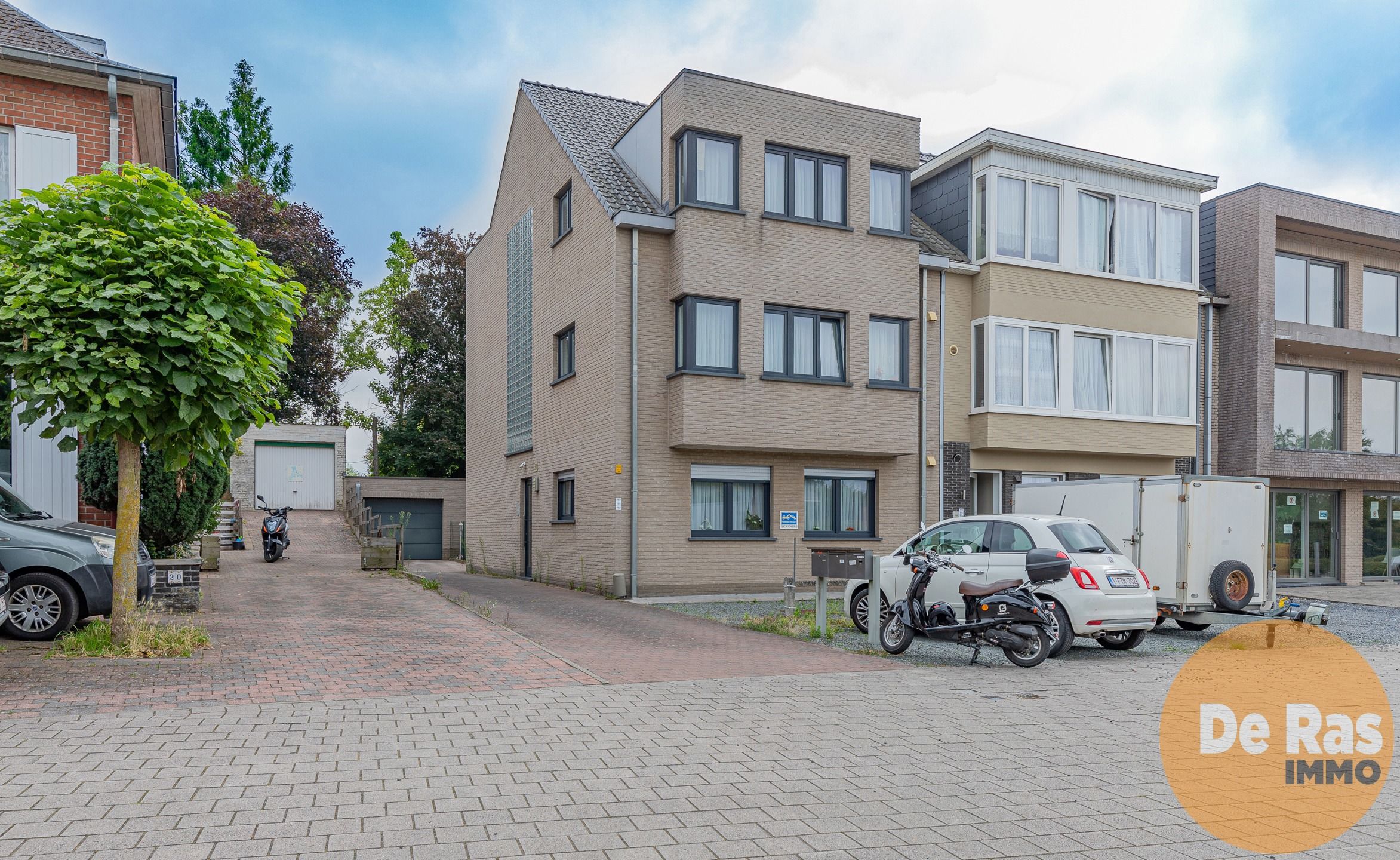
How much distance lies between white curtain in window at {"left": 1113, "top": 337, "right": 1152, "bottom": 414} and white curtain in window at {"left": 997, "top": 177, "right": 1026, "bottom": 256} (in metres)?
3.20

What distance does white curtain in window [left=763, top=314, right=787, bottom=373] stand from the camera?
1906 centimetres

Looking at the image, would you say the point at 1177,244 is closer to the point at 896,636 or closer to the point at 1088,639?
the point at 1088,639

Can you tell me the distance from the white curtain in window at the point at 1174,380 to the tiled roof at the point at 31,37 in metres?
20.8

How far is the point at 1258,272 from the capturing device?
23906 millimetres

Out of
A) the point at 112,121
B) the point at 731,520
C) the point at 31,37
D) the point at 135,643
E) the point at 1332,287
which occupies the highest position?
the point at 31,37

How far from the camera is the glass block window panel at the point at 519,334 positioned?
24359 mm

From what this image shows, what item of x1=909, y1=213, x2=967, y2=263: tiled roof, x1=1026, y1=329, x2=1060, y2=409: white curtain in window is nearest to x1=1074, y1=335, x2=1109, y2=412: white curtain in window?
x1=1026, y1=329, x2=1060, y2=409: white curtain in window

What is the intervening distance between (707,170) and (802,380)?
4195 mm

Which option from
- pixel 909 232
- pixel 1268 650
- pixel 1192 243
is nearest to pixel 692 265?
pixel 909 232

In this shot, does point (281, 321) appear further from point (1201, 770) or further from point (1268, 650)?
point (1268, 650)

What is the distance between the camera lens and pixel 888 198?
20500 millimetres

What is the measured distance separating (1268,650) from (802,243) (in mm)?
10439

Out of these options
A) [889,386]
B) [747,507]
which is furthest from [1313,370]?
[747,507]

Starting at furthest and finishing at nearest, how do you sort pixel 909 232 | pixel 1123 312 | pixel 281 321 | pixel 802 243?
pixel 1123 312, pixel 909 232, pixel 802 243, pixel 281 321
